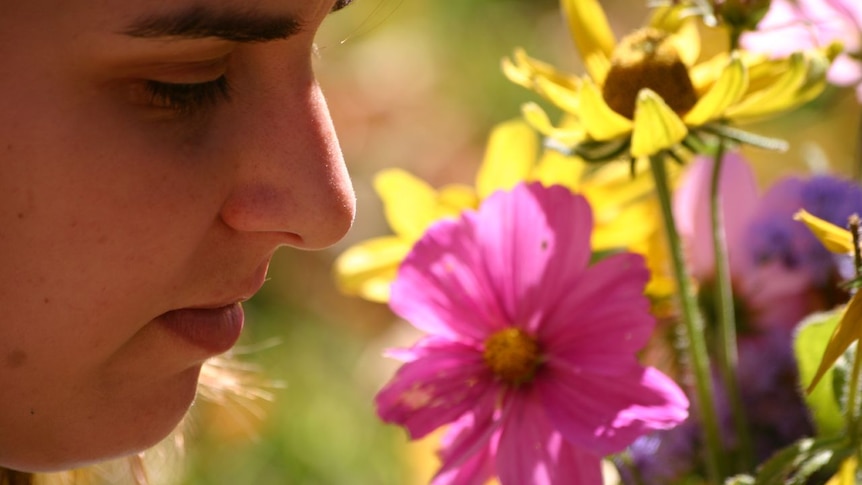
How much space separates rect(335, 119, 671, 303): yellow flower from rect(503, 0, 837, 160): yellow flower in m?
0.07

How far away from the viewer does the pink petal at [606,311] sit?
0.53 m

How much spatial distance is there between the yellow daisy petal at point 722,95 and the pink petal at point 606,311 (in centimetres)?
6

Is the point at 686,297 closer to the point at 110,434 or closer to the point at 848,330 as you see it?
the point at 848,330

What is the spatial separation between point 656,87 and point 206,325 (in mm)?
222

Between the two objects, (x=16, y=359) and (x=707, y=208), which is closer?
(x=16, y=359)

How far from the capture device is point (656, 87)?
22.1 inches

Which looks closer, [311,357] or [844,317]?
[844,317]

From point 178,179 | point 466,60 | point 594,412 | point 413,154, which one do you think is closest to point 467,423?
point 594,412

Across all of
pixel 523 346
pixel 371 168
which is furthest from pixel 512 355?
pixel 371 168

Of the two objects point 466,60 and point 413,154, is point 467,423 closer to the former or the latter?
point 413,154

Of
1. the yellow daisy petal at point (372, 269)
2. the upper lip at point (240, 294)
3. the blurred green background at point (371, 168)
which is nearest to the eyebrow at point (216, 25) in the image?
the upper lip at point (240, 294)

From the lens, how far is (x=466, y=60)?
221cm

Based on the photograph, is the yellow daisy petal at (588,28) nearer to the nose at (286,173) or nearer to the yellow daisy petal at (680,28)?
the yellow daisy petal at (680,28)

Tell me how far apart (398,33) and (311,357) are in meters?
0.77
